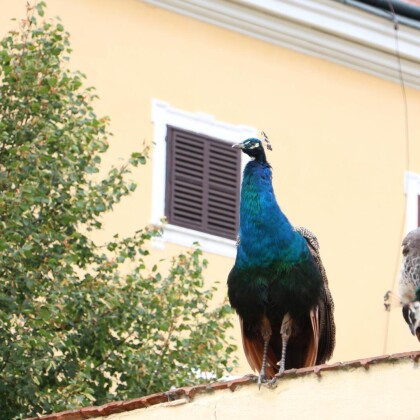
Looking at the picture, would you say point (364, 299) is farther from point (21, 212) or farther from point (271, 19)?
point (21, 212)

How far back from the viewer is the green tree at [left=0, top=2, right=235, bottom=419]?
2156 cm

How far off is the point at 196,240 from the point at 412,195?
3370 mm

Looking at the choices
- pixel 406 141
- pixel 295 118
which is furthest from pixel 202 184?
pixel 406 141

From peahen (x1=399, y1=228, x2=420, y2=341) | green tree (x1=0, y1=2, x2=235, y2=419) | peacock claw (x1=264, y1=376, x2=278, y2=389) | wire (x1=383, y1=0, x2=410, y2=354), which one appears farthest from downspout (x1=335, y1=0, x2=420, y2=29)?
peacock claw (x1=264, y1=376, x2=278, y2=389)

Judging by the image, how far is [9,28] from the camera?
27.4 m

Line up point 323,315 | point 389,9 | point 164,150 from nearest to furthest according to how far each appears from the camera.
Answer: point 323,315
point 164,150
point 389,9

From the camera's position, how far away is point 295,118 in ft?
98.9

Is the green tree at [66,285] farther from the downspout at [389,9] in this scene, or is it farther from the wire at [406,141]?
the wire at [406,141]

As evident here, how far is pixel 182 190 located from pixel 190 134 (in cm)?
58

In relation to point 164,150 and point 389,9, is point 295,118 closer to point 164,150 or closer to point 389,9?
point 389,9

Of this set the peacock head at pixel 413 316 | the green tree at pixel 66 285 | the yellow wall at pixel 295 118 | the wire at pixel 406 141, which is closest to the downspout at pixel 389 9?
the wire at pixel 406 141

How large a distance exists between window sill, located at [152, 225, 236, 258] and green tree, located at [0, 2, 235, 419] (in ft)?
16.4

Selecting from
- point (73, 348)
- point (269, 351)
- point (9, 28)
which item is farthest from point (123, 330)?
point (9, 28)

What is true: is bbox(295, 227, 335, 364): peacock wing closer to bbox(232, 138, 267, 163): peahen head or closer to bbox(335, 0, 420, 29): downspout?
bbox(232, 138, 267, 163): peahen head
